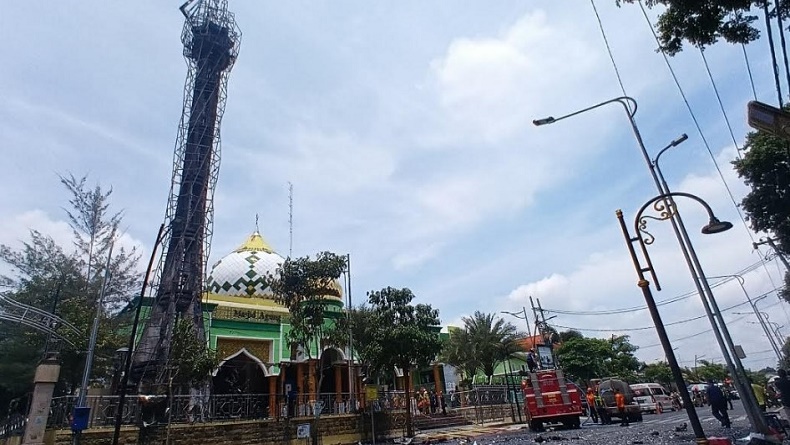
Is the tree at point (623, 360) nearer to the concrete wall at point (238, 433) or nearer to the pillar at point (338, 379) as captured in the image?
the pillar at point (338, 379)

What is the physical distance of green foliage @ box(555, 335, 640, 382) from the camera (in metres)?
43.6

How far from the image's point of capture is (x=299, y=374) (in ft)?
87.6

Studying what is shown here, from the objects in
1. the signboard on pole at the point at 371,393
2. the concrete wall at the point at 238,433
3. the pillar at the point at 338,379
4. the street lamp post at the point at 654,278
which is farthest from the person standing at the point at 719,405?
the pillar at the point at 338,379

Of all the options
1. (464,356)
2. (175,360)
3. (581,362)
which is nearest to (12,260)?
(175,360)

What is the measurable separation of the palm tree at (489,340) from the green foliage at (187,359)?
64.7 ft

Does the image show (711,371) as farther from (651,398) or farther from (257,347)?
(257,347)

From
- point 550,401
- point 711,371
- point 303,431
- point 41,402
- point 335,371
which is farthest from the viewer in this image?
point 711,371

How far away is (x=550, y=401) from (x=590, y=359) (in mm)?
28826

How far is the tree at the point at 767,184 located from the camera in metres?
19.5

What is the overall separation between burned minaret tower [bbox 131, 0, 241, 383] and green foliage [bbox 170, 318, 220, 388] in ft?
10.5

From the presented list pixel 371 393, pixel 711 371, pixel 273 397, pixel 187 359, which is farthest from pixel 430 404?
pixel 711 371

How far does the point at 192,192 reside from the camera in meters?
24.4

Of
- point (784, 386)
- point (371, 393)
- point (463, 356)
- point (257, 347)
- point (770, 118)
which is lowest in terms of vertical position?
point (784, 386)

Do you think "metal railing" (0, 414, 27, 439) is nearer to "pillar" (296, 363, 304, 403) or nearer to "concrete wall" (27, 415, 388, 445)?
"concrete wall" (27, 415, 388, 445)
